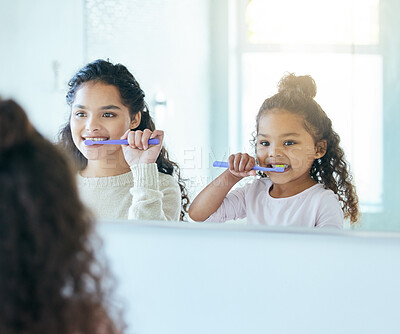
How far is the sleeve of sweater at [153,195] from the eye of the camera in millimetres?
948

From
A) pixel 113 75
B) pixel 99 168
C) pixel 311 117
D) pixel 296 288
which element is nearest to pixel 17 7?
pixel 113 75

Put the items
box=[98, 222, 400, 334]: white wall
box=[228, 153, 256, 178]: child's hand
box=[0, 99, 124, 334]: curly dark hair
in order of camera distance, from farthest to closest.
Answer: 1. box=[228, 153, 256, 178]: child's hand
2. box=[98, 222, 400, 334]: white wall
3. box=[0, 99, 124, 334]: curly dark hair

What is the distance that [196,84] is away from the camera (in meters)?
0.93

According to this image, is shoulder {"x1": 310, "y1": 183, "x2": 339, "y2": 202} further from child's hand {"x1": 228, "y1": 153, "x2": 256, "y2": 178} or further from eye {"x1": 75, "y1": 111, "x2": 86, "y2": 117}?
eye {"x1": 75, "y1": 111, "x2": 86, "y2": 117}

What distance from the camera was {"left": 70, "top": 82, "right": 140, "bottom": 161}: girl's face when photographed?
99cm

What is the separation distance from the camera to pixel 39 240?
40cm

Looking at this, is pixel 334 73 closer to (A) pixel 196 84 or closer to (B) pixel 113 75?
(A) pixel 196 84

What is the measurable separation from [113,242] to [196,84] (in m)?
0.30

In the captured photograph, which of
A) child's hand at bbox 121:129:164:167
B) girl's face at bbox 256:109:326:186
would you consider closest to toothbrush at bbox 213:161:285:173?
girl's face at bbox 256:109:326:186

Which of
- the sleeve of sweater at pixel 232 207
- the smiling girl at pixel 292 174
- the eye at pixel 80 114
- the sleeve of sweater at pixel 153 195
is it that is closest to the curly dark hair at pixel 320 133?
A: the smiling girl at pixel 292 174

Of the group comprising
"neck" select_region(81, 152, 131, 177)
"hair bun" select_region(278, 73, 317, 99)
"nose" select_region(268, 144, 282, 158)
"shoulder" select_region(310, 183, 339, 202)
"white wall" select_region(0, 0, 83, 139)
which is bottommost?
"shoulder" select_region(310, 183, 339, 202)

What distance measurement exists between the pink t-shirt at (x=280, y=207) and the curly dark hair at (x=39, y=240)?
49 cm

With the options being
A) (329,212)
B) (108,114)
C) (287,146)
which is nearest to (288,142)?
(287,146)

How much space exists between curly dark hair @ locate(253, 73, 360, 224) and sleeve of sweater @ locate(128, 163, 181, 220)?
229 mm
